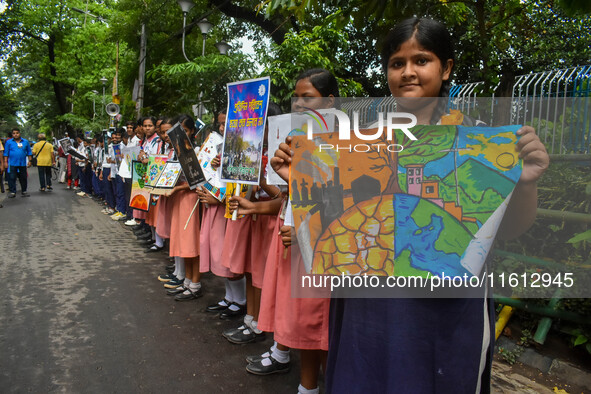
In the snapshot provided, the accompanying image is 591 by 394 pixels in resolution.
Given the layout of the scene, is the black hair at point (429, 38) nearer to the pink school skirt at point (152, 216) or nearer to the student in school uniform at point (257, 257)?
the student in school uniform at point (257, 257)

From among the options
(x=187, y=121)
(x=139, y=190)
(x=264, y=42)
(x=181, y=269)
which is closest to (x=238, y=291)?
(x=181, y=269)

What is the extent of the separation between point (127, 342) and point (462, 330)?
2.82 metres

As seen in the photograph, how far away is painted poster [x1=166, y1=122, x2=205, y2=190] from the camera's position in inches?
145

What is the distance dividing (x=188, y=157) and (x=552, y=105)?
3.90 meters

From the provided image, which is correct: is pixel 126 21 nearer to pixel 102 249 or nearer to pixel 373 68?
pixel 373 68

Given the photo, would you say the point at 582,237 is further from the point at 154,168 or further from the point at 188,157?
the point at 154,168

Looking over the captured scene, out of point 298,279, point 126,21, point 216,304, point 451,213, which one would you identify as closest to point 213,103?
point 126,21

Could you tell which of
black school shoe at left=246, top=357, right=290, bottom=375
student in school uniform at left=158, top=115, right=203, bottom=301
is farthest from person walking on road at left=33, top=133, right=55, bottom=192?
black school shoe at left=246, top=357, right=290, bottom=375

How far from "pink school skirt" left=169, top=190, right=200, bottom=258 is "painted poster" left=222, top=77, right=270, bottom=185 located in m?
1.60

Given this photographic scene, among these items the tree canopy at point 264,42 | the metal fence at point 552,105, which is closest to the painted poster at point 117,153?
the tree canopy at point 264,42

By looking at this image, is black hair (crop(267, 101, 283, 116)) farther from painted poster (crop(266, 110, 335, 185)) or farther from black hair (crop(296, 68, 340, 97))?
painted poster (crop(266, 110, 335, 185))

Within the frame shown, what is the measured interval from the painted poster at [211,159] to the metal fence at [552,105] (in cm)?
143

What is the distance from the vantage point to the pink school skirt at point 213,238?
3.89m

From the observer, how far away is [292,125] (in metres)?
2.00
